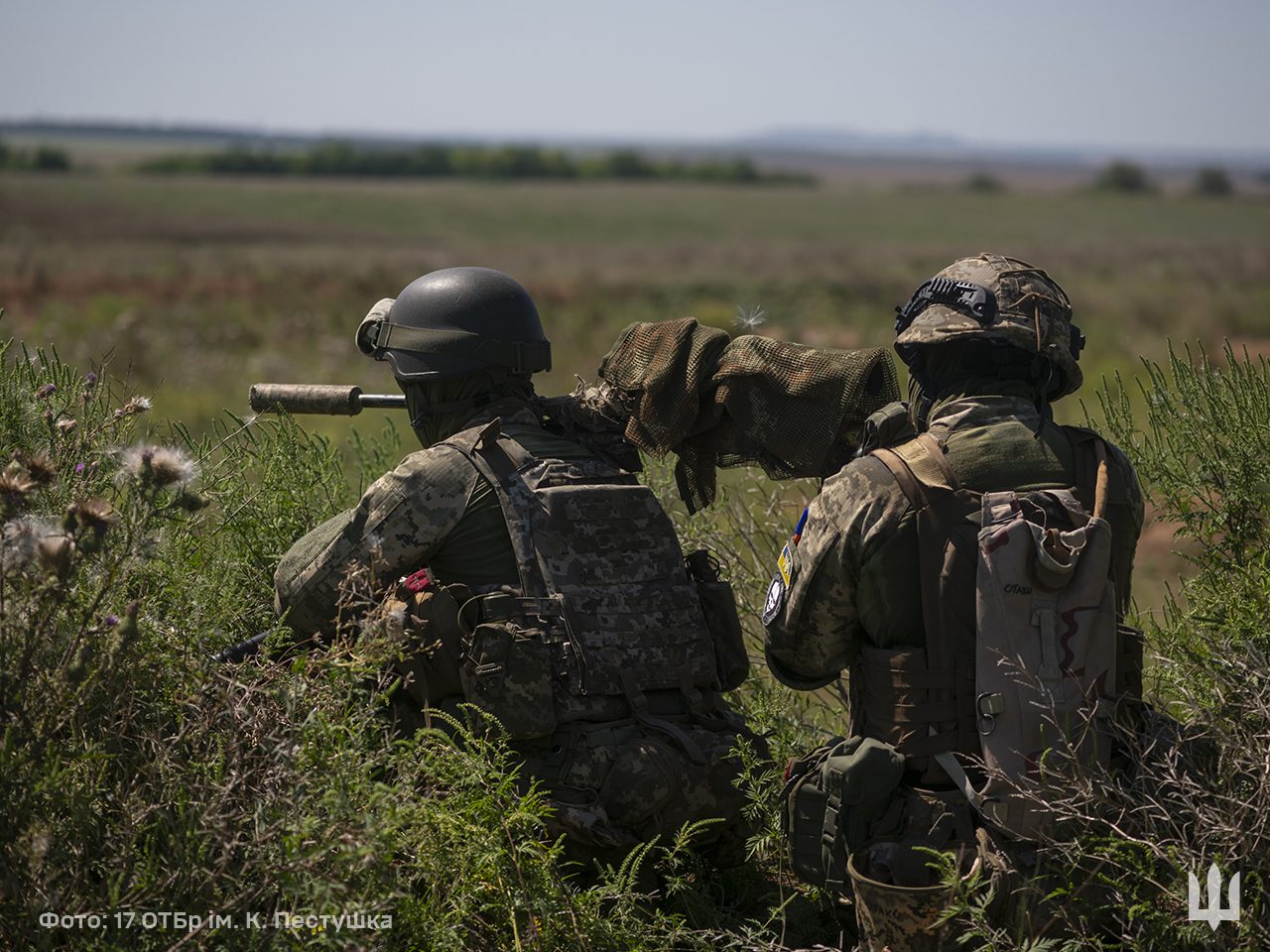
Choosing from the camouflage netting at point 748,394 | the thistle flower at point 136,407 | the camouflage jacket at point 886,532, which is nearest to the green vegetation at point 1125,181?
the camouflage netting at point 748,394

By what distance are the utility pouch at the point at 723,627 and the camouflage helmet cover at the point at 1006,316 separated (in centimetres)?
106

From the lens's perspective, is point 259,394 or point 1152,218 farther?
point 1152,218

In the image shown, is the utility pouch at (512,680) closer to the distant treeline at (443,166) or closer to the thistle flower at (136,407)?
the thistle flower at (136,407)

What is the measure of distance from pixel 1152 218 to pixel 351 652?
91687 millimetres

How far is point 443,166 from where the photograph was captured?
112 metres

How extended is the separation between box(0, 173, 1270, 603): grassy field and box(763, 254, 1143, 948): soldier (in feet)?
4.19

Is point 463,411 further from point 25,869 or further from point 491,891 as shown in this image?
point 25,869

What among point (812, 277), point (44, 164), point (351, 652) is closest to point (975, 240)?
point (812, 277)

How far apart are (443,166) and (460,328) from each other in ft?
366

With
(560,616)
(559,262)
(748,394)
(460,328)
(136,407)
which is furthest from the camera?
(559,262)

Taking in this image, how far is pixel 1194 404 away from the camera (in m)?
4.87

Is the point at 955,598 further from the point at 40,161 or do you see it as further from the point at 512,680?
the point at 40,161

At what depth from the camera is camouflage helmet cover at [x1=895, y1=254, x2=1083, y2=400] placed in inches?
149

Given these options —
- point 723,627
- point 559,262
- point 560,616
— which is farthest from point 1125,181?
point 560,616
